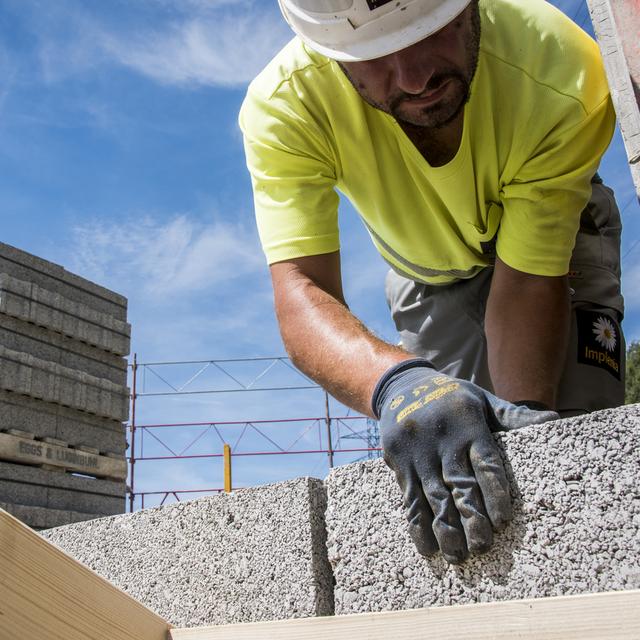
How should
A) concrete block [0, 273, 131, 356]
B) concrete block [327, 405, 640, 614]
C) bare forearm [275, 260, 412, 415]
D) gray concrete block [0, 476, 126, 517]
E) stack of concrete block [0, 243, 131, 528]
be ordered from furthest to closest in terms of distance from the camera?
1. concrete block [0, 273, 131, 356]
2. stack of concrete block [0, 243, 131, 528]
3. gray concrete block [0, 476, 126, 517]
4. bare forearm [275, 260, 412, 415]
5. concrete block [327, 405, 640, 614]

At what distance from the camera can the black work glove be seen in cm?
154

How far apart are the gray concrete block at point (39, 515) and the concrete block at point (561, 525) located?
4863 mm

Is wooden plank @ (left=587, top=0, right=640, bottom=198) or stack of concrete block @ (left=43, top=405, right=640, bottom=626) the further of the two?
wooden plank @ (left=587, top=0, right=640, bottom=198)

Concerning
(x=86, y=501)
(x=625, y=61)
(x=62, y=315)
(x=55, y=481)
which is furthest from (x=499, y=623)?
(x=62, y=315)

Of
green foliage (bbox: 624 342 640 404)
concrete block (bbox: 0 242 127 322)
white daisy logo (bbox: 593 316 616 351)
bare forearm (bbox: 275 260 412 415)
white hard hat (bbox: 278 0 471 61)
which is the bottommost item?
bare forearm (bbox: 275 260 412 415)

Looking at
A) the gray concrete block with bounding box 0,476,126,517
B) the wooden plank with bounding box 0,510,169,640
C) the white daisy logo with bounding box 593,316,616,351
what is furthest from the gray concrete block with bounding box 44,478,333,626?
the gray concrete block with bounding box 0,476,126,517

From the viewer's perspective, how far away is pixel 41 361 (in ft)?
21.1

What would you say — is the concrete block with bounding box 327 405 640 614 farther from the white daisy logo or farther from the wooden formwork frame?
the white daisy logo

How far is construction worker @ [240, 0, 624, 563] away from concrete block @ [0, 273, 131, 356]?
4.51m

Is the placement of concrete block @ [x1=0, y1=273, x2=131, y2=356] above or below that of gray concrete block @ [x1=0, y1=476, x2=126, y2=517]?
above

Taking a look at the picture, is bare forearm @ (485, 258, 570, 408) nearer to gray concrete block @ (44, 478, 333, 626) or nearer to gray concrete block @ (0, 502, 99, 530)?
gray concrete block @ (44, 478, 333, 626)

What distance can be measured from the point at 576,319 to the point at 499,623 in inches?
70.7

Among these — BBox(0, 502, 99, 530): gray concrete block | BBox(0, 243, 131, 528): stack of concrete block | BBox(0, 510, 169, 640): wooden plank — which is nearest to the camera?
BBox(0, 510, 169, 640): wooden plank

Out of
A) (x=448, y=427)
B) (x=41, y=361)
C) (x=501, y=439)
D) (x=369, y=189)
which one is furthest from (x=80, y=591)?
(x=41, y=361)
